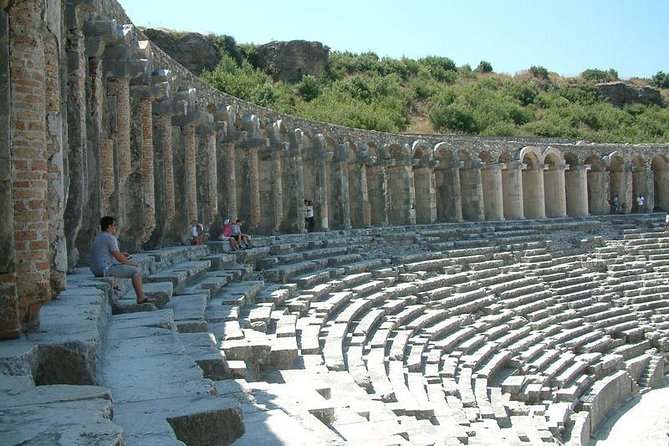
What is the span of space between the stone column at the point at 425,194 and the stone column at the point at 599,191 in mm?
8109

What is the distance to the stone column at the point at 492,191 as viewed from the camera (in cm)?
2797

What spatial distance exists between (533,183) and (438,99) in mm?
16230

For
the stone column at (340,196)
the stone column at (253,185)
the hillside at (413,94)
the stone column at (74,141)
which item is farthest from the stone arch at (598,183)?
the stone column at (74,141)

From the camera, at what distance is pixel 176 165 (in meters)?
16.1

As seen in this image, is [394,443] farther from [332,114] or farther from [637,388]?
[332,114]

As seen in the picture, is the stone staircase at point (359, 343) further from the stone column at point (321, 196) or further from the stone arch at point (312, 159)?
the stone arch at point (312, 159)

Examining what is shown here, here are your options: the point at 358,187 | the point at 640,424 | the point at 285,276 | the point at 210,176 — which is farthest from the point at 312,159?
the point at 640,424

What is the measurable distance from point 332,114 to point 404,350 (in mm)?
26212

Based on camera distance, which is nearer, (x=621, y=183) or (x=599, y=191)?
(x=599, y=191)

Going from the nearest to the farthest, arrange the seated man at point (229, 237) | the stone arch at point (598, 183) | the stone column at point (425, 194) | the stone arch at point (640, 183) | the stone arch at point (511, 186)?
the seated man at point (229, 237) < the stone column at point (425, 194) < the stone arch at point (511, 186) < the stone arch at point (598, 183) < the stone arch at point (640, 183)

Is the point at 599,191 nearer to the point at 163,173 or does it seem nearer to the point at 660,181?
the point at 660,181

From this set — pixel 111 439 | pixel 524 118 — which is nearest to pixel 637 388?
pixel 111 439

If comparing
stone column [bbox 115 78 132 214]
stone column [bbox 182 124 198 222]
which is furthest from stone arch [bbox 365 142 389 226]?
stone column [bbox 115 78 132 214]

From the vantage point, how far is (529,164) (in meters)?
29.5
